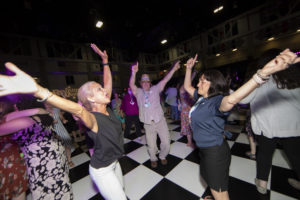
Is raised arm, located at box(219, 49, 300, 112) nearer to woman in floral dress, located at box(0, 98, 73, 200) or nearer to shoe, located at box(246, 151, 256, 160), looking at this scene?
woman in floral dress, located at box(0, 98, 73, 200)

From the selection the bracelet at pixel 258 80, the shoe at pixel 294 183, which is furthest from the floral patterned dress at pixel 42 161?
the shoe at pixel 294 183

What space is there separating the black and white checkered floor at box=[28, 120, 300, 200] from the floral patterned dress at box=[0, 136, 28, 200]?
82 cm

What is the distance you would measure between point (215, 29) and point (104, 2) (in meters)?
9.18

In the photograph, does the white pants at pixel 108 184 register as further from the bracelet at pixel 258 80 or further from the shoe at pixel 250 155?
the shoe at pixel 250 155

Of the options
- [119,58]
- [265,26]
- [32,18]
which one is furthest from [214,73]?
[119,58]

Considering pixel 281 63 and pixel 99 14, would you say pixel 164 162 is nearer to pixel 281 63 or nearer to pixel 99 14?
pixel 281 63

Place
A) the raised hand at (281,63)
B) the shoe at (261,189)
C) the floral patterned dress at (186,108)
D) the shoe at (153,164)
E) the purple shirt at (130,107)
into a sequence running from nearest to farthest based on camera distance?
the raised hand at (281,63), the shoe at (261,189), the shoe at (153,164), the floral patterned dress at (186,108), the purple shirt at (130,107)

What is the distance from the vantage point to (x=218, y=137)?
101 centimetres

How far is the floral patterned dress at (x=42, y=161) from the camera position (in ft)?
3.23

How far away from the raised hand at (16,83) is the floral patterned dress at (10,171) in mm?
646

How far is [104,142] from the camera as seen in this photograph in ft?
3.15

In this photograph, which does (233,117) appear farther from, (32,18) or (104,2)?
(32,18)

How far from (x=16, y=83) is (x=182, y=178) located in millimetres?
1867

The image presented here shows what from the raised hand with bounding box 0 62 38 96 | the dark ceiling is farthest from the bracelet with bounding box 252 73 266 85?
the dark ceiling
